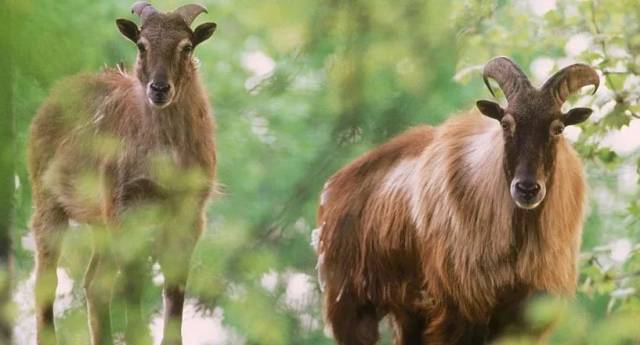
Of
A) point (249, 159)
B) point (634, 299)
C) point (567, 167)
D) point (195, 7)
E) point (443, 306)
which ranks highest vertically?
point (249, 159)

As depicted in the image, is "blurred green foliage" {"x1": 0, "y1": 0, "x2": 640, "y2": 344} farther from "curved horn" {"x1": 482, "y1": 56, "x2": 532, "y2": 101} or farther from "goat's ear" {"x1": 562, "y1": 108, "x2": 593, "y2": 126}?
"goat's ear" {"x1": 562, "y1": 108, "x2": 593, "y2": 126}

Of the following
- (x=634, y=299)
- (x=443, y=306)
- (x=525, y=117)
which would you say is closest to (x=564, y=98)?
(x=525, y=117)

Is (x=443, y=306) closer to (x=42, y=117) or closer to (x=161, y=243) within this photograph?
(x=161, y=243)

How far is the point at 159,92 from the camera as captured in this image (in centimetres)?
610

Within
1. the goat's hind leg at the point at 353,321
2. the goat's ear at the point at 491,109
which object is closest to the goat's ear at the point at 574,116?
the goat's ear at the point at 491,109

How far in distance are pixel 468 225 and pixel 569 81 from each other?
0.80 meters

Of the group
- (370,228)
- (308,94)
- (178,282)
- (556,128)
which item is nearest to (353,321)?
(370,228)

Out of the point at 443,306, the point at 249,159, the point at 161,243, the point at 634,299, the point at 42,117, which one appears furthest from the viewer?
the point at 249,159

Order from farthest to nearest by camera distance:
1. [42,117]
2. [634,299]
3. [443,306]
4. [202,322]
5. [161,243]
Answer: [202,322], [42,117], [443,306], [161,243], [634,299]

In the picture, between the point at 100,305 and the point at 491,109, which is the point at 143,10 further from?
the point at 491,109

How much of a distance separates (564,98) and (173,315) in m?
2.01

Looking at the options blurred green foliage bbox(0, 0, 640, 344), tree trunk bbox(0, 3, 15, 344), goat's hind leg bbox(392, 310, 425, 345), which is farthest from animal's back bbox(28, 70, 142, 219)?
goat's hind leg bbox(392, 310, 425, 345)

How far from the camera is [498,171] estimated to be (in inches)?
255

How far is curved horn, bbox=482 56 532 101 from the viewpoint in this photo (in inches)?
249
